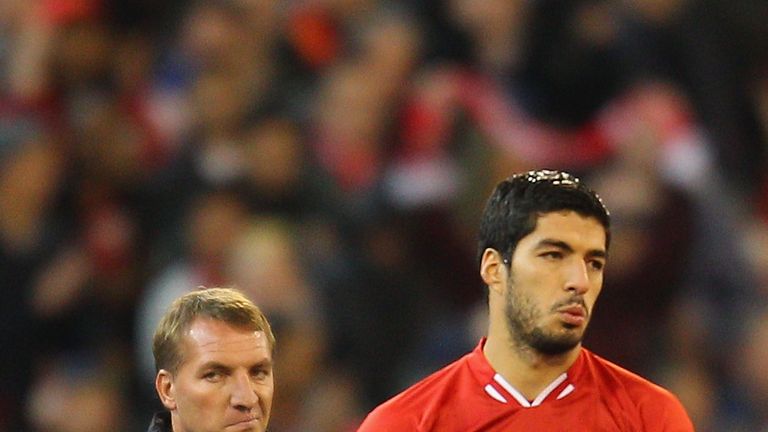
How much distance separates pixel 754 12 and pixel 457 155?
1675mm

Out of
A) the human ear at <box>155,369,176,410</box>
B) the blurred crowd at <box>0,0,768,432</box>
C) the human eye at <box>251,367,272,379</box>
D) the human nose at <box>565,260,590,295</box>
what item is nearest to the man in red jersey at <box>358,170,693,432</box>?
the human nose at <box>565,260,590,295</box>

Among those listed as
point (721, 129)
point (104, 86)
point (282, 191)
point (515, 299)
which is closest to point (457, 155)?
point (282, 191)

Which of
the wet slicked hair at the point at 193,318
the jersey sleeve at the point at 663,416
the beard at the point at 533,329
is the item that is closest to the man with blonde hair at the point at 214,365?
the wet slicked hair at the point at 193,318

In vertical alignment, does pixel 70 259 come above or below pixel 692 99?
below

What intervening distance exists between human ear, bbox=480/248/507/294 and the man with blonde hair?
68cm

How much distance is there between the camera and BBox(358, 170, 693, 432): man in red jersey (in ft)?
15.2

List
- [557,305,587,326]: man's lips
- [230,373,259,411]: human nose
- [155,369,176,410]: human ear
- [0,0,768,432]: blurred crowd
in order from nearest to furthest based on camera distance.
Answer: [230,373,259,411]: human nose → [155,369,176,410]: human ear → [557,305,587,326]: man's lips → [0,0,768,432]: blurred crowd

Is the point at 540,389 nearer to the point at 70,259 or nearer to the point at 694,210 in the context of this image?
the point at 694,210

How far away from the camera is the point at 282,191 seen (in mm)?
7359

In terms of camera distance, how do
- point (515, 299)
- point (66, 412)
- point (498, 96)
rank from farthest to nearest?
point (498, 96), point (66, 412), point (515, 299)

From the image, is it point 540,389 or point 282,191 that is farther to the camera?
point 282,191

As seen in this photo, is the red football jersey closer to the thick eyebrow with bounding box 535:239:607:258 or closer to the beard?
the beard

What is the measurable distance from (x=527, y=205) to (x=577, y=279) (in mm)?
259

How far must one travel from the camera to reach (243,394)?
4254 mm
